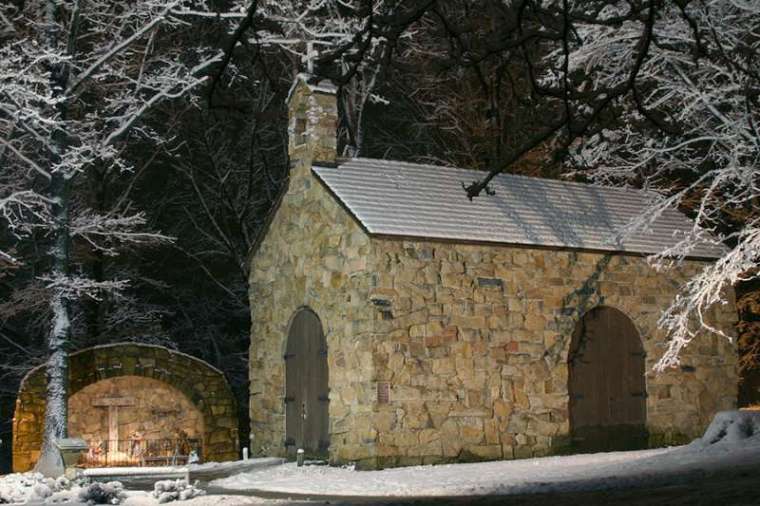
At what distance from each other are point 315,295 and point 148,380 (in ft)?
16.8

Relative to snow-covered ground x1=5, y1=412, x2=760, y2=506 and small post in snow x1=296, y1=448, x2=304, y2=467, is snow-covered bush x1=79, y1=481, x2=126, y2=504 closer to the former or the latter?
snow-covered ground x1=5, y1=412, x2=760, y2=506

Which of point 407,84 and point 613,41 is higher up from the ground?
point 407,84

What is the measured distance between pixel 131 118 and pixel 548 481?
10817mm

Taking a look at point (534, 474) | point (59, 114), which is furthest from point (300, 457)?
point (59, 114)

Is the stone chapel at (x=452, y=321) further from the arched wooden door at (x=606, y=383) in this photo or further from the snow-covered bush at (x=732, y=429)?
the snow-covered bush at (x=732, y=429)

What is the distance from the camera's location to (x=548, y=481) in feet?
44.0

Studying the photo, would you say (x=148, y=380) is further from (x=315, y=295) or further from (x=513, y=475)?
(x=513, y=475)

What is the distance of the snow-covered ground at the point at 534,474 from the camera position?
1277 centimetres

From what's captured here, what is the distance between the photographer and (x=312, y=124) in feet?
61.0

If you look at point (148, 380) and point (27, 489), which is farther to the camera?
point (148, 380)

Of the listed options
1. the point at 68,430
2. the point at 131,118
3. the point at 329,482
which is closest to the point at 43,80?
the point at 131,118

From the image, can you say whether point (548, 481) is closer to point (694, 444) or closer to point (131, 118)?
point (694, 444)

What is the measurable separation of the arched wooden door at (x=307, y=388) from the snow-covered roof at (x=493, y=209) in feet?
7.04

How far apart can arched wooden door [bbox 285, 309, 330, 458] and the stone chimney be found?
250 cm
